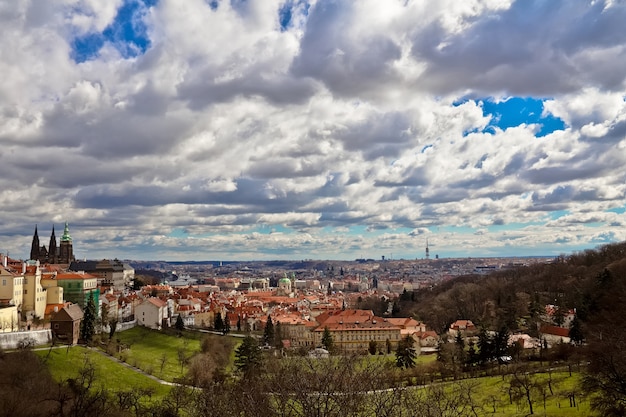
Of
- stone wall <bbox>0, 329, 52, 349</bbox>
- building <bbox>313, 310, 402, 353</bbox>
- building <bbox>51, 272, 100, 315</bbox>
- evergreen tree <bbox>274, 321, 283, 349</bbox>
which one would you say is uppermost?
building <bbox>51, 272, 100, 315</bbox>

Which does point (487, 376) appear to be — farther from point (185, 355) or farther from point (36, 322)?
point (36, 322)

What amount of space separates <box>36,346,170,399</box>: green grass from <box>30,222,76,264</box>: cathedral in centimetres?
7571

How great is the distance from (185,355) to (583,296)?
47.3 m

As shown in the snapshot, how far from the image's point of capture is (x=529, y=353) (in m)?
58.4

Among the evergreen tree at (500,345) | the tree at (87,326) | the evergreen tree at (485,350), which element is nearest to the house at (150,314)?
the tree at (87,326)

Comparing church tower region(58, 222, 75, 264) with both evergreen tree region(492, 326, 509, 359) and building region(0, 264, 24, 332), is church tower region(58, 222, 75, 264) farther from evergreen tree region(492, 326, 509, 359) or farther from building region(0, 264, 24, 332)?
evergreen tree region(492, 326, 509, 359)

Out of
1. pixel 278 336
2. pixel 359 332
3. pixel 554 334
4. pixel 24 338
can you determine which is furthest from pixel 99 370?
pixel 554 334

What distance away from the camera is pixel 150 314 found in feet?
249

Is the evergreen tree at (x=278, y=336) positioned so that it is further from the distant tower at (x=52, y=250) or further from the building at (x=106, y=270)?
the distant tower at (x=52, y=250)

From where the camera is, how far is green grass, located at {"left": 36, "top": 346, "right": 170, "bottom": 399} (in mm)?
44031

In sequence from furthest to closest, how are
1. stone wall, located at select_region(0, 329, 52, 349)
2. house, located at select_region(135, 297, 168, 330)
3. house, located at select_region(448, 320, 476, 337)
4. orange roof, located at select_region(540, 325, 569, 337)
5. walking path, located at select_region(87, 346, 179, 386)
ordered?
house, located at select_region(448, 320, 476, 337) < house, located at select_region(135, 297, 168, 330) < orange roof, located at select_region(540, 325, 569, 337) < walking path, located at select_region(87, 346, 179, 386) < stone wall, located at select_region(0, 329, 52, 349)

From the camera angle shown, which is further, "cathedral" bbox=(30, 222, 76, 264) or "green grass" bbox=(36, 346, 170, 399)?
"cathedral" bbox=(30, 222, 76, 264)

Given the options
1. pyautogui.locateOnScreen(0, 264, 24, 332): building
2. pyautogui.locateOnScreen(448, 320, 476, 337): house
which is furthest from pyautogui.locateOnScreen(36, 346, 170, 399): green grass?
pyautogui.locateOnScreen(448, 320, 476, 337): house

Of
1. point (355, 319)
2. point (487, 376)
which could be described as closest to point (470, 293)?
point (355, 319)
